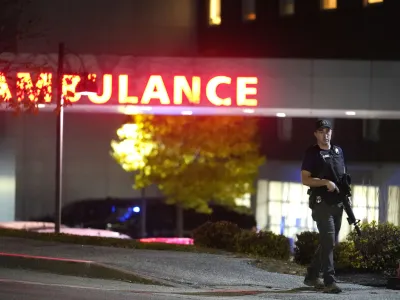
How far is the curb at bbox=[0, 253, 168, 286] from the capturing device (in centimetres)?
995

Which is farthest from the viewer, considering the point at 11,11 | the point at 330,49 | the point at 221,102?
the point at 330,49

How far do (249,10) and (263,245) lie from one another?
14.6 meters

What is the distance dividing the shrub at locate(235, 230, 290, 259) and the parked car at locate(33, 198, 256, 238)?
1362cm

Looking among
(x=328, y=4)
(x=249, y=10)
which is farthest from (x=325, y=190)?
(x=249, y=10)

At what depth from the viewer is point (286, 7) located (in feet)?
84.5

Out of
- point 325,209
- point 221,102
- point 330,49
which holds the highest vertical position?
point 330,49

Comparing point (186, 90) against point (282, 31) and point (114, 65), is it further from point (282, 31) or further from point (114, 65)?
point (282, 31)

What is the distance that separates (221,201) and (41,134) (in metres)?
6.22

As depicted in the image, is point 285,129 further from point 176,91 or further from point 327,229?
point 327,229

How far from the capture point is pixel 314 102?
21.0 meters

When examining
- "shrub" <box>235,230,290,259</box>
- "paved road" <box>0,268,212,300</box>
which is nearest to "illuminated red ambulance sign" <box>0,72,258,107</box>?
"shrub" <box>235,230,290,259</box>

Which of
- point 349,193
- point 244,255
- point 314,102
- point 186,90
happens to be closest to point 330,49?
point 314,102

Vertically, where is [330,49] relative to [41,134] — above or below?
above

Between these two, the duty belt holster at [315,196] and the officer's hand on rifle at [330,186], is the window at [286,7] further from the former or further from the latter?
the officer's hand on rifle at [330,186]
